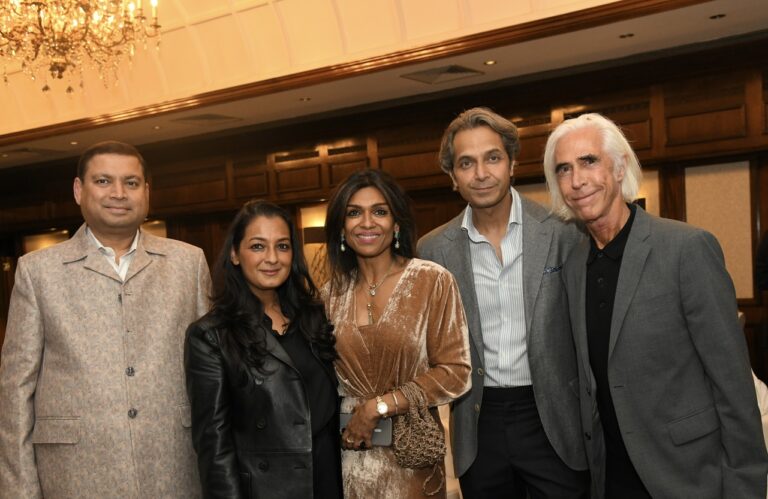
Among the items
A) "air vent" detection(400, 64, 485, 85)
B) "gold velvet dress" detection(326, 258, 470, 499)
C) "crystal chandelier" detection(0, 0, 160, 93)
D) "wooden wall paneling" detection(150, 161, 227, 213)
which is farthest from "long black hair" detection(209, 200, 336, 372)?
"wooden wall paneling" detection(150, 161, 227, 213)

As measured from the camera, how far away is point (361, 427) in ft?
8.25

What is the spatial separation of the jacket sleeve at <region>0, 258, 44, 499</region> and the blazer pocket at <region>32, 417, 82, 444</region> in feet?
0.17

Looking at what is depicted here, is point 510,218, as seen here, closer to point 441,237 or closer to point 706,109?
point 441,237

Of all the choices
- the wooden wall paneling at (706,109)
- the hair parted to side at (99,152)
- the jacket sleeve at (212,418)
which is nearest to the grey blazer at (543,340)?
the jacket sleeve at (212,418)

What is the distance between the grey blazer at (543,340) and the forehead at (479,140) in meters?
0.28

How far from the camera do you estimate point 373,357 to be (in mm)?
2625

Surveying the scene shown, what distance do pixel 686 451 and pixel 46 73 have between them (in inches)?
359

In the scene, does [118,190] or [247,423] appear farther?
[118,190]

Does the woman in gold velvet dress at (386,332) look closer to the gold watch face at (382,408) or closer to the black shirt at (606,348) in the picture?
the gold watch face at (382,408)

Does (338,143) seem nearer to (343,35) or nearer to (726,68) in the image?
(343,35)

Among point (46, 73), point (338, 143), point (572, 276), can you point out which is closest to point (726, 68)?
point (338, 143)

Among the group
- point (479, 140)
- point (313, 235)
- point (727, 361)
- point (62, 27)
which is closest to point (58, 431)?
point (479, 140)

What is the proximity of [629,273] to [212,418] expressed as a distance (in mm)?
1408

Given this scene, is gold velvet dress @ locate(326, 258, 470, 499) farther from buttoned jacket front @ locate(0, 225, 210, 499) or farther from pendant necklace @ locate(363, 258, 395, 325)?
buttoned jacket front @ locate(0, 225, 210, 499)
